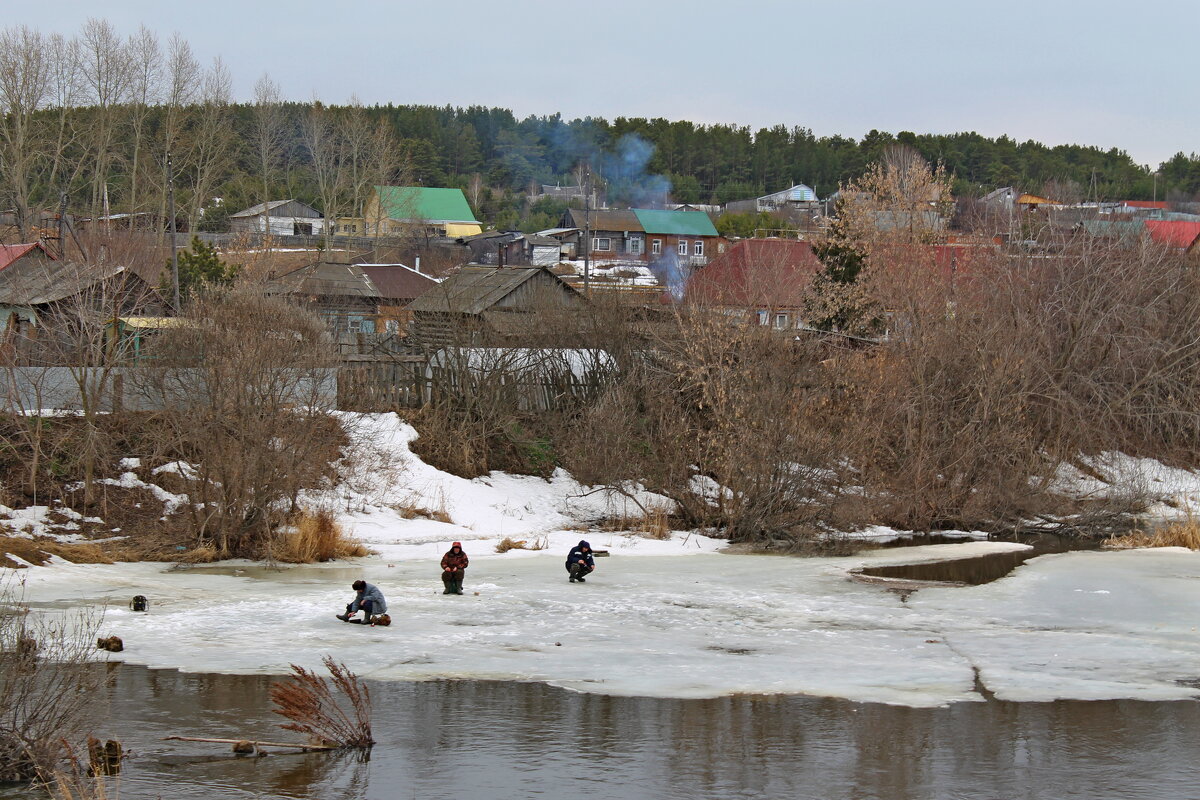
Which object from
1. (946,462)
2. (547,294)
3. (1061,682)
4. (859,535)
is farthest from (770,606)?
(547,294)

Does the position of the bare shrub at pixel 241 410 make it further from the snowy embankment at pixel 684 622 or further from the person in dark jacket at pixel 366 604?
the person in dark jacket at pixel 366 604

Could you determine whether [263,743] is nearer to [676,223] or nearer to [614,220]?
[614,220]

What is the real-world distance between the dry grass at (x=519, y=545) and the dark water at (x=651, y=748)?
9665 millimetres

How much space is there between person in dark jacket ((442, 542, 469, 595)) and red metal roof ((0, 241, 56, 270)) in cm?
2936

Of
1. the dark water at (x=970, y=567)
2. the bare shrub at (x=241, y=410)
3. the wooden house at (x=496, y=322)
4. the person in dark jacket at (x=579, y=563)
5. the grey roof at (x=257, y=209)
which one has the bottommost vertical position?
the dark water at (x=970, y=567)

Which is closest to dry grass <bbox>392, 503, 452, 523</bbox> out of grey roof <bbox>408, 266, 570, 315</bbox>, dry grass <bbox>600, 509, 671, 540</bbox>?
dry grass <bbox>600, 509, 671, 540</bbox>

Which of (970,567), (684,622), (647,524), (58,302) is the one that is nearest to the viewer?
(684,622)

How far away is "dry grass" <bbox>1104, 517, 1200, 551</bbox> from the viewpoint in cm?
2385

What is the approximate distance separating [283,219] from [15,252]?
51.3 meters

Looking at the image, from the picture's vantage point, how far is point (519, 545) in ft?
77.8

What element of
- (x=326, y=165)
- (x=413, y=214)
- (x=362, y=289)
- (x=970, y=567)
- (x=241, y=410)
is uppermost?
(x=326, y=165)

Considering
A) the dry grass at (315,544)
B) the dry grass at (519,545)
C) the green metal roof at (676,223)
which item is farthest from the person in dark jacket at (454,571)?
the green metal roof at (676,223)

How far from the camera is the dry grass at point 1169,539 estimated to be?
939 inches

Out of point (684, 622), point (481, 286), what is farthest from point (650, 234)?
point (684, 622)
